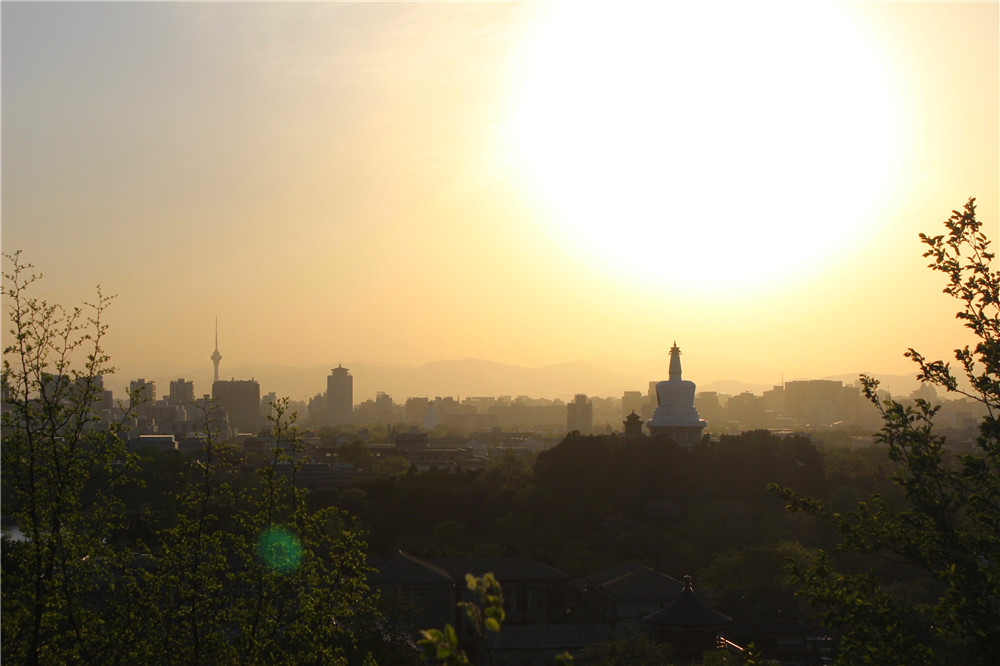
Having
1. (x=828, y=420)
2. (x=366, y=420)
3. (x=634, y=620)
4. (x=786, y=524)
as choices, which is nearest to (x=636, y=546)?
(x=786, y=524)

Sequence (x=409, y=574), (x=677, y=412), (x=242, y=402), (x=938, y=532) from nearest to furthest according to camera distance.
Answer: (x=938, y=532), (x=409, y=574), (x=677, y=412), (x=242, y=402)

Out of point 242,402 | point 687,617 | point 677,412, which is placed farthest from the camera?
point 242,402

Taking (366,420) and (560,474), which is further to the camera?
(366,420)

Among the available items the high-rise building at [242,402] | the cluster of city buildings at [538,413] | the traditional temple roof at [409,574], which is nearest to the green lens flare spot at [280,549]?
the traditional temple roof at [409,574]

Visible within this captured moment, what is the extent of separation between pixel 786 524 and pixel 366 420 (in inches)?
5498

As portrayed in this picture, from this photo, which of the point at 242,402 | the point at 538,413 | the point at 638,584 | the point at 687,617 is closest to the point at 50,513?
the point at 687,617

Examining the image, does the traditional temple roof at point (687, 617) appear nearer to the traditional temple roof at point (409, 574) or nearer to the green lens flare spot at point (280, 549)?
the traditional temple roof at point (409, 574)

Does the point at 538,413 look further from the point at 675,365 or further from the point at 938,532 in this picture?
the point at 938,532

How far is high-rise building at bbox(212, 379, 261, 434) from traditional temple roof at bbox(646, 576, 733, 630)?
100m

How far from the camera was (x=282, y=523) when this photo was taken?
313 inches

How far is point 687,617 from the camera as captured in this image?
17141 mm

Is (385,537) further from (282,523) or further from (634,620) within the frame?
(282,523)

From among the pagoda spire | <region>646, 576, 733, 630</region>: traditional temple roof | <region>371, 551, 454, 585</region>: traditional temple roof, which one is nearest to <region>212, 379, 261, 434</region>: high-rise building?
the pagoda spire

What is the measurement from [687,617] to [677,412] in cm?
2782
